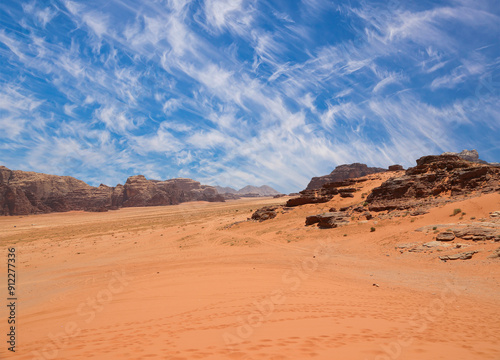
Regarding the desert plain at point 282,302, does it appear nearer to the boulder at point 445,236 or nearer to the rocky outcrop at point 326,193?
the boulder at point 445,236

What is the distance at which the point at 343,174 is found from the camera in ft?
343

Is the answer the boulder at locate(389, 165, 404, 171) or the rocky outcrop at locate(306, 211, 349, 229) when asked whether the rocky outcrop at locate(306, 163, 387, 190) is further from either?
the rocky outcrop at locate(306, 211, 349, 229)

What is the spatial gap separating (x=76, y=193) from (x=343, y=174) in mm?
107604

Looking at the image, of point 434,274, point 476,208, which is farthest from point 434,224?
point 434,274

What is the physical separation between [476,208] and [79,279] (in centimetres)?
2355

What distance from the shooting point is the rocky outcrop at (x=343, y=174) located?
340 ft

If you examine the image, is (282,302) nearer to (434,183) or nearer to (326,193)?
(434,183)

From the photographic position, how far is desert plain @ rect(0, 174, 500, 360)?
190 inches

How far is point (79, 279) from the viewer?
42.3 ft

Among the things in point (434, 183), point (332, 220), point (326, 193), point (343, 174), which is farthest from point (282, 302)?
point (343, 174)

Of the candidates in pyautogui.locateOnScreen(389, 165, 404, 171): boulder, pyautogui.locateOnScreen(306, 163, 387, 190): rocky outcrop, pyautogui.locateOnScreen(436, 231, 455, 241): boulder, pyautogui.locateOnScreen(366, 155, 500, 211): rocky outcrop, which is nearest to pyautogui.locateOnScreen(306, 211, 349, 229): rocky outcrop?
pyautogui.locateOnScreen(366, 155, 500, 211): rocky outcrop

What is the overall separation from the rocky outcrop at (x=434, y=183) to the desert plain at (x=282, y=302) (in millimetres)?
3743

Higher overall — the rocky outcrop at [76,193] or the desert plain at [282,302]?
the rocky outcrop at [76,193]

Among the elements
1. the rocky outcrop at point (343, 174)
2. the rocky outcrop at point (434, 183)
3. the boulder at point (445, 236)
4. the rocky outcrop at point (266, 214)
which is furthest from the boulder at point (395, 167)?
the rocky outcrop at point (343, 174)
